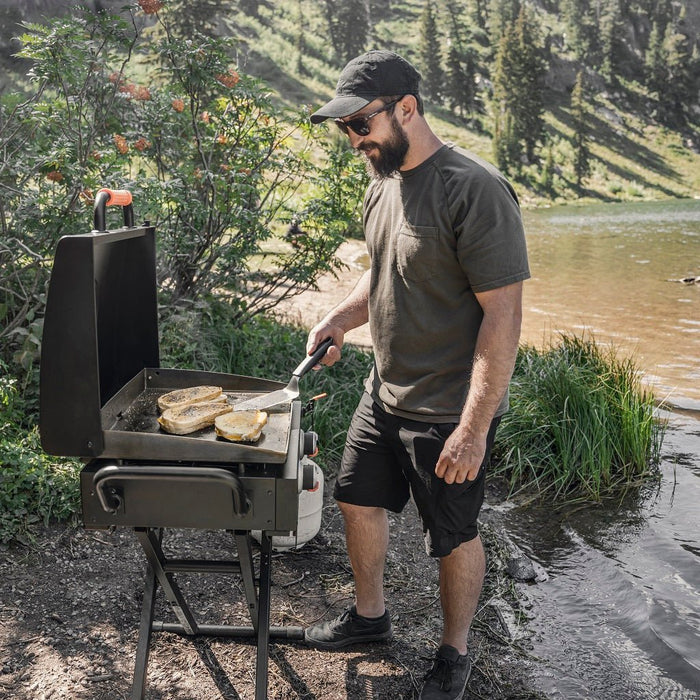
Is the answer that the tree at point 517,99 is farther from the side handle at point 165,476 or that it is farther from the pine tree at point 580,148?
the side handle at point 165,476

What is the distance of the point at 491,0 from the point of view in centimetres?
8025

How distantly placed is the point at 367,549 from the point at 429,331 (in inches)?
37.3

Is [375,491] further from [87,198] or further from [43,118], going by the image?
[43,118]

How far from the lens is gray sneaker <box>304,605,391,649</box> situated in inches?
121

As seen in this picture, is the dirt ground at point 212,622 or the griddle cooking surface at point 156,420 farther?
the dirt ground at point 212,622

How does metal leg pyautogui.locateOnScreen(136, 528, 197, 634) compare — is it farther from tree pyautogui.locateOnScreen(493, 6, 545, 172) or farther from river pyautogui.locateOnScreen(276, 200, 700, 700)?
tree pyautogui.locateOnScreen(493, 6, 545, 172)

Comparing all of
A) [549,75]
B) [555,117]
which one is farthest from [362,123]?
[549,75]

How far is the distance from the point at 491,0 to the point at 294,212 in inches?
3288

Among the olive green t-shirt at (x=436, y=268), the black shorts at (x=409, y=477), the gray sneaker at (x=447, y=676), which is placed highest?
the olive green t-shirt at (x=436, y=268)

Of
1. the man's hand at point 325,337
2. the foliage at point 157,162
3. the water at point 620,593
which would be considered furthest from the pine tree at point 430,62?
the man's hand at point 325,337

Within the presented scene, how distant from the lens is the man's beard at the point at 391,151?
253cm

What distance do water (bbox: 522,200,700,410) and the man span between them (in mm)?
4622

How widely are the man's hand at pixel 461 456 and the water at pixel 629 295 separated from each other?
16.0 ft

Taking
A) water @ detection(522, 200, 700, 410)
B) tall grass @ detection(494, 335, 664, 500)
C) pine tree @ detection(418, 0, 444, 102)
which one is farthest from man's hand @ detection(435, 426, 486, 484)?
pine tree @ detection(418, 0, 444, 102)
